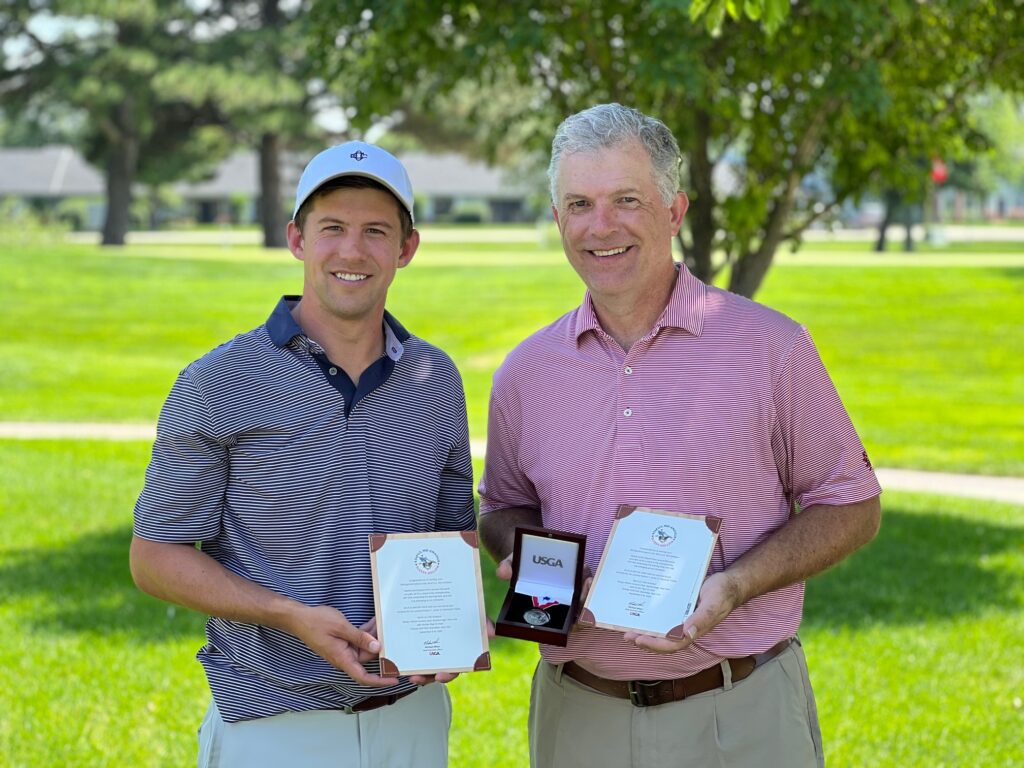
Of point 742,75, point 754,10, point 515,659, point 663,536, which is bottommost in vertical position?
point 515,659

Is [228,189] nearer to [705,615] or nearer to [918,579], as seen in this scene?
[918,579]

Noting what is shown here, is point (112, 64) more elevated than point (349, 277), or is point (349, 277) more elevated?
point (112, 64)

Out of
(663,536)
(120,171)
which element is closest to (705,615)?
(663,536)

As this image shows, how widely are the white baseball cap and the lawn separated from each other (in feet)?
10.5

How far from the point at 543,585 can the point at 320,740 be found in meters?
0.60

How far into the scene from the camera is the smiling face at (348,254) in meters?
2.93

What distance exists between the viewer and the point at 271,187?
48.4 metres

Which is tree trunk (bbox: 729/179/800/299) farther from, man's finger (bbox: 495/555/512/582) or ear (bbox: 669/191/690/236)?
man's finger (bbox: 495/555/512/582)

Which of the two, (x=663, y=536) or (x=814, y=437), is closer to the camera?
(x=663, y=536)

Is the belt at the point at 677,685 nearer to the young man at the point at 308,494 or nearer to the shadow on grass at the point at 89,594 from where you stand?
the young man at the point at 308,494

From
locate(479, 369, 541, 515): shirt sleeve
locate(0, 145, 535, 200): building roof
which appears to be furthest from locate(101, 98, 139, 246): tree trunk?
locate(479, 369, 541, 515): shirt sleeve

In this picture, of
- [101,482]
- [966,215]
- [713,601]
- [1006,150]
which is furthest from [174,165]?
[966,215]

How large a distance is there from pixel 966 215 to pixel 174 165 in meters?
81.7

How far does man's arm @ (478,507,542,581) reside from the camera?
10.6 ft
